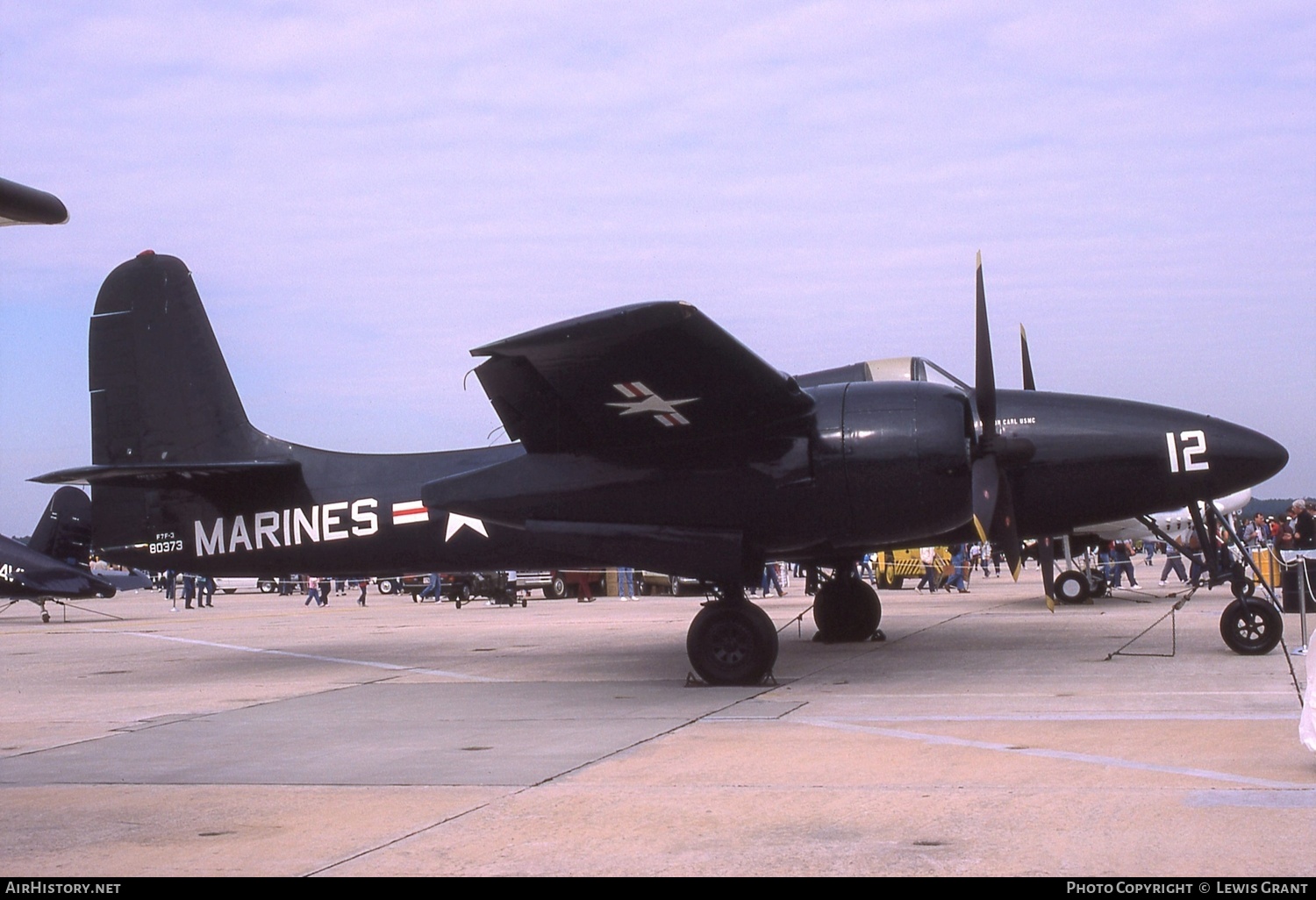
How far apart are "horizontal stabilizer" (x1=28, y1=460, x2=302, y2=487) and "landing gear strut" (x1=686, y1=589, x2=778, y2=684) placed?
5524mm

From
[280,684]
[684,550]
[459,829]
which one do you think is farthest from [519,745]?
[280,684]

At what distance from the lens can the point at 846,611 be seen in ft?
49.0

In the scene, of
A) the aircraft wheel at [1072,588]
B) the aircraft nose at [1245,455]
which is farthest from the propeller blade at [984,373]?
the aircraft wheel at [1072,588]

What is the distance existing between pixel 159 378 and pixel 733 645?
8.01 metres

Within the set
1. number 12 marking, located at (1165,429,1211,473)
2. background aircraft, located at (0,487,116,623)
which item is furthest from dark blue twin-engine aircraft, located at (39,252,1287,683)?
background aircraft, located at (0,487,116,623)

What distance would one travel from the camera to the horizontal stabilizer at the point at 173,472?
13.2 meters

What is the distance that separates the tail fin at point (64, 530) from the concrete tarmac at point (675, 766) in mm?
15368

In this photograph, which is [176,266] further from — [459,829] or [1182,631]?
[1182,631]

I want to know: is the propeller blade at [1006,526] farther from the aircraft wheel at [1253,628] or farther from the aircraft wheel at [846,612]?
the aircraft wheel at [846,612]

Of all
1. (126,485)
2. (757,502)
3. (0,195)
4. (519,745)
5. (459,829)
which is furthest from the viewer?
(126,485)

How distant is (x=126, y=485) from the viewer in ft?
46.8

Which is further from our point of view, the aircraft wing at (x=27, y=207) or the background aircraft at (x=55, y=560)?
the background aircraft at (x=55, y=560)

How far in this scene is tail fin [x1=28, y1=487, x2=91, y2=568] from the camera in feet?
94.8

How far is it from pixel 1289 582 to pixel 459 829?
13.0 meters
